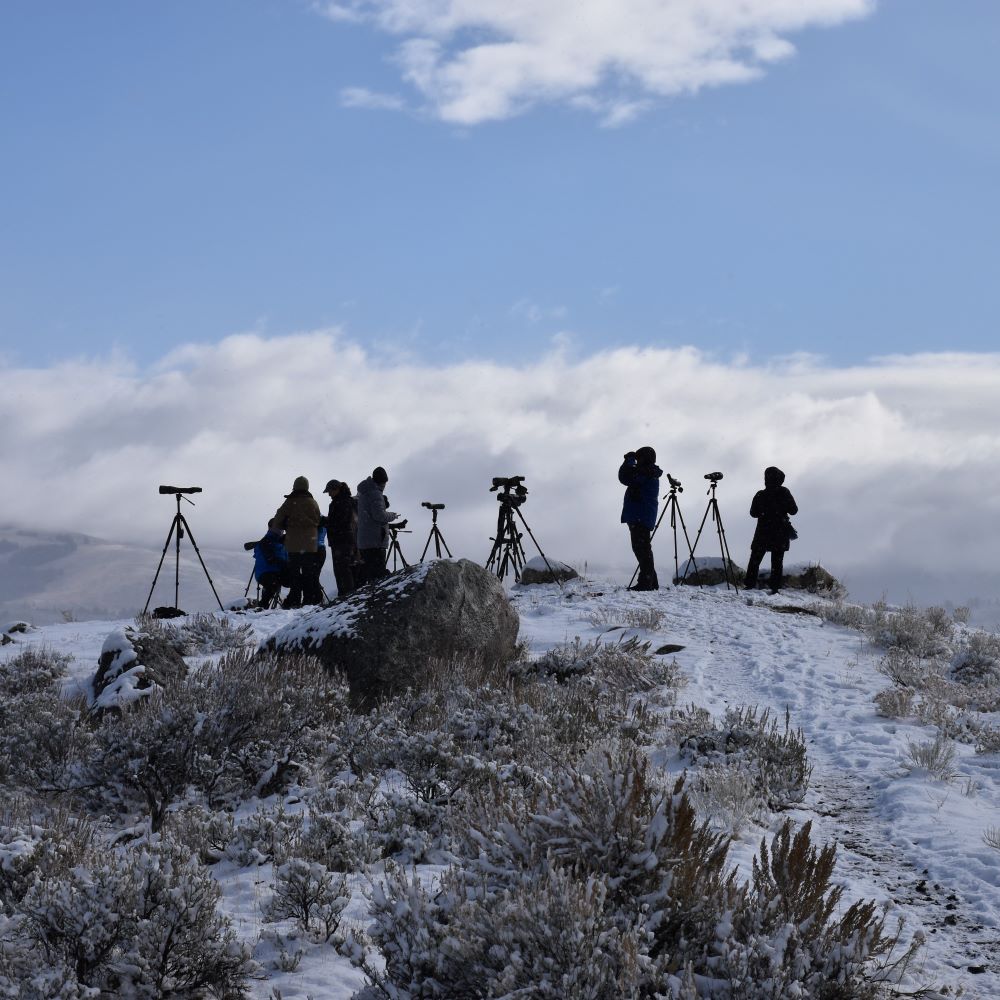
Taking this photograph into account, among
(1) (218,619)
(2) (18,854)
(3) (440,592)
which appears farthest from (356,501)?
(2) (18,854)

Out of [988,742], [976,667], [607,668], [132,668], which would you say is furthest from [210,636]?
[976,667]

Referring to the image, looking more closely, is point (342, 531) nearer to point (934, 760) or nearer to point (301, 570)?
point (301, 570)

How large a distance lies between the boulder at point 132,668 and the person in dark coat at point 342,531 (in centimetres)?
578

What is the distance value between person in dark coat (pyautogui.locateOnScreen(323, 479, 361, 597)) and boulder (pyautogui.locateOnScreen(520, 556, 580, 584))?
477cm

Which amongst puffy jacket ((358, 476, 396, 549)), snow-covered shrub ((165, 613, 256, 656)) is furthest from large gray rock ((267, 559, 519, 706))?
puffy jacket ((358, 476, 396, 549))

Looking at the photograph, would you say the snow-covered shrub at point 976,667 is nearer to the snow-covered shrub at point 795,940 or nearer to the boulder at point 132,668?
the snow-covered shrub at point 795,940

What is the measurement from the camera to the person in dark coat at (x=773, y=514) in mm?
17844

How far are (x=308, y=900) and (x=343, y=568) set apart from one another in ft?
40.5

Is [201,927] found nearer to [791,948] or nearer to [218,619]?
[791,948]

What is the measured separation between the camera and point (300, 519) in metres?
15.5

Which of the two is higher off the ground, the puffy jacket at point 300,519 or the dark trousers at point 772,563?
the puffy jacket at point 300,519

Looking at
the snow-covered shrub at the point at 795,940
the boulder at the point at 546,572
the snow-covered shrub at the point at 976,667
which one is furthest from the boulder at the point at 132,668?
the boulder at the point at 546,572

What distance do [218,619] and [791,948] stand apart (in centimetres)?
1088

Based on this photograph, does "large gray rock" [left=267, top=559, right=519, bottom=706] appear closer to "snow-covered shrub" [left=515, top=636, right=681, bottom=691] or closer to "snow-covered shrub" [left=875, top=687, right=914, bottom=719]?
"snow-covered shrub" [left=515, top=636, right=681, bottom=691]
